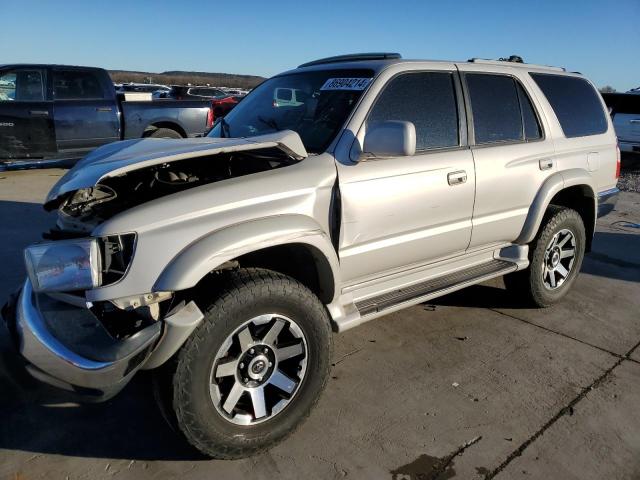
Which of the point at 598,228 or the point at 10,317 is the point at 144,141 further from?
the point at 598,228

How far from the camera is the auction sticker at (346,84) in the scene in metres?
3.12

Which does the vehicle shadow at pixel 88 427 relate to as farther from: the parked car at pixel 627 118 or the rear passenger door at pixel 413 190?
the parked car at pixel 627 118

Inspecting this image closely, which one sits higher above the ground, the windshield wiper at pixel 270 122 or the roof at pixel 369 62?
the roof at pixel 369 62

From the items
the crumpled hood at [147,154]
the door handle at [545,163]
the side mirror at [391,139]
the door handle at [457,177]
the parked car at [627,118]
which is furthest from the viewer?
the parked car at [627,118]

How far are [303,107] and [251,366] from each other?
1746 millimetres

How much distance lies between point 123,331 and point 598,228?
22.5 feet

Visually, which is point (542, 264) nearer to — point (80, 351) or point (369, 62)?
point (369, 62)

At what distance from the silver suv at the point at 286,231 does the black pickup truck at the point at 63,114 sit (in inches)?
246

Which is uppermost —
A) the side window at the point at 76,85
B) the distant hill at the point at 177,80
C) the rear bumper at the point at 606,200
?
the side window at the point at 76,85

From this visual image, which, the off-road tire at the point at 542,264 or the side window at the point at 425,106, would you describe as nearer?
the side window at the point at 425,106

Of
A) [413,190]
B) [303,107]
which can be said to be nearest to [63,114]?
[303,107]

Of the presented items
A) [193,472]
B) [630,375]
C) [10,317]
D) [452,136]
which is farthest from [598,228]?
[10,317]

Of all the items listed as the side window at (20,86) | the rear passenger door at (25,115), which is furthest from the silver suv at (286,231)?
the side window at (20,86)

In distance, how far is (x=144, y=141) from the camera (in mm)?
3119
